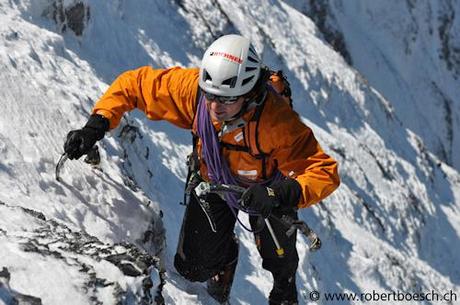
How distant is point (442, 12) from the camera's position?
45312 millimetres

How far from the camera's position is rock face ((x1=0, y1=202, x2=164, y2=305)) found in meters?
4.06

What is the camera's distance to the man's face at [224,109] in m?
5.71

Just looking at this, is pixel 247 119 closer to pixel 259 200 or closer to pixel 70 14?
pixel 259 200

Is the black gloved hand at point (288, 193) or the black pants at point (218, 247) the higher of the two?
the black gloved hand at point (288, 193)

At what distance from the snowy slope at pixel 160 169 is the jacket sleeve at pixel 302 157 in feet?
5.46

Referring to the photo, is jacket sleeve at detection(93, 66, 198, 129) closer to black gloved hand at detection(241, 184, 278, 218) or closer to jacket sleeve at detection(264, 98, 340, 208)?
jacket sleeve at detection(264, 98, 340, 208)

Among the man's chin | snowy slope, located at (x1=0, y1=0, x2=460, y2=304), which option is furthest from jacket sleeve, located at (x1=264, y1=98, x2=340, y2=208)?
snowy slope, located at (x1=0, y1=0, x2=460, y2=304)

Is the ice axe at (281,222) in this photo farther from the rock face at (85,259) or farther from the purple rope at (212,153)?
the rock face at (85,259)

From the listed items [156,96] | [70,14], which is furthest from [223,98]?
[70,14]

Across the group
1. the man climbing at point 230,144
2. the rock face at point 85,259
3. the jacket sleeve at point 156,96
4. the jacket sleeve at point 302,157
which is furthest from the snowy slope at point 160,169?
the jacket sleeve at point 302,157

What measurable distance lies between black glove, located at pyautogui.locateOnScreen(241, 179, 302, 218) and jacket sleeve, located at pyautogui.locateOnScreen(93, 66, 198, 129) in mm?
1193

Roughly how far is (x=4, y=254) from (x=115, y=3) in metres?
12.4

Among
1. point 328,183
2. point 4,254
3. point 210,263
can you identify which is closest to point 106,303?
point 4,254

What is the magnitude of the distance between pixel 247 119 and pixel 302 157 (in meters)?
0.58
